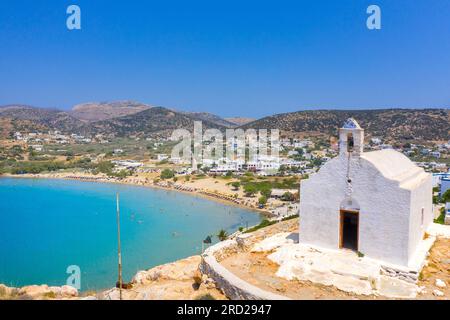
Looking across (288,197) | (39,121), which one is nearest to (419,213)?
(288,197)

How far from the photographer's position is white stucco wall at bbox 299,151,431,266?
30.6ft

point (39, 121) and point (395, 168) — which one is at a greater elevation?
point (39, 121)

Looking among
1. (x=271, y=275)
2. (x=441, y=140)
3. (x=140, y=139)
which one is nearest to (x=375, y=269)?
(x=271, y=275)

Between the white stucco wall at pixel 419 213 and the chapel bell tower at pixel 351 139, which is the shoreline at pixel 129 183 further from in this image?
the chapel bell tower at pixel 351 139

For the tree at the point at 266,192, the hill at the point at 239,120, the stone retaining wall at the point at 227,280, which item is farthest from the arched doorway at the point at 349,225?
the hill at the point at 239,120

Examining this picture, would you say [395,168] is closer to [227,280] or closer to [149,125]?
[227,280]

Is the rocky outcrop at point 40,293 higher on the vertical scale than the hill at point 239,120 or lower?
lower

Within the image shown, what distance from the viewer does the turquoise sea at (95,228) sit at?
82.8ft

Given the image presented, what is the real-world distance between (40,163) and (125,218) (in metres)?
40.0

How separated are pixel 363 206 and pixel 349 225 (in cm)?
88

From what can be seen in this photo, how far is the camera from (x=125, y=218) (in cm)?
4103

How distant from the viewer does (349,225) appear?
Result: 34.5ft

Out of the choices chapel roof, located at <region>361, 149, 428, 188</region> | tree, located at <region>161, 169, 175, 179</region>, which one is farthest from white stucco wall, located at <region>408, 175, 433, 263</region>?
tree, located at <region>161, 169, 175, 179</region>
